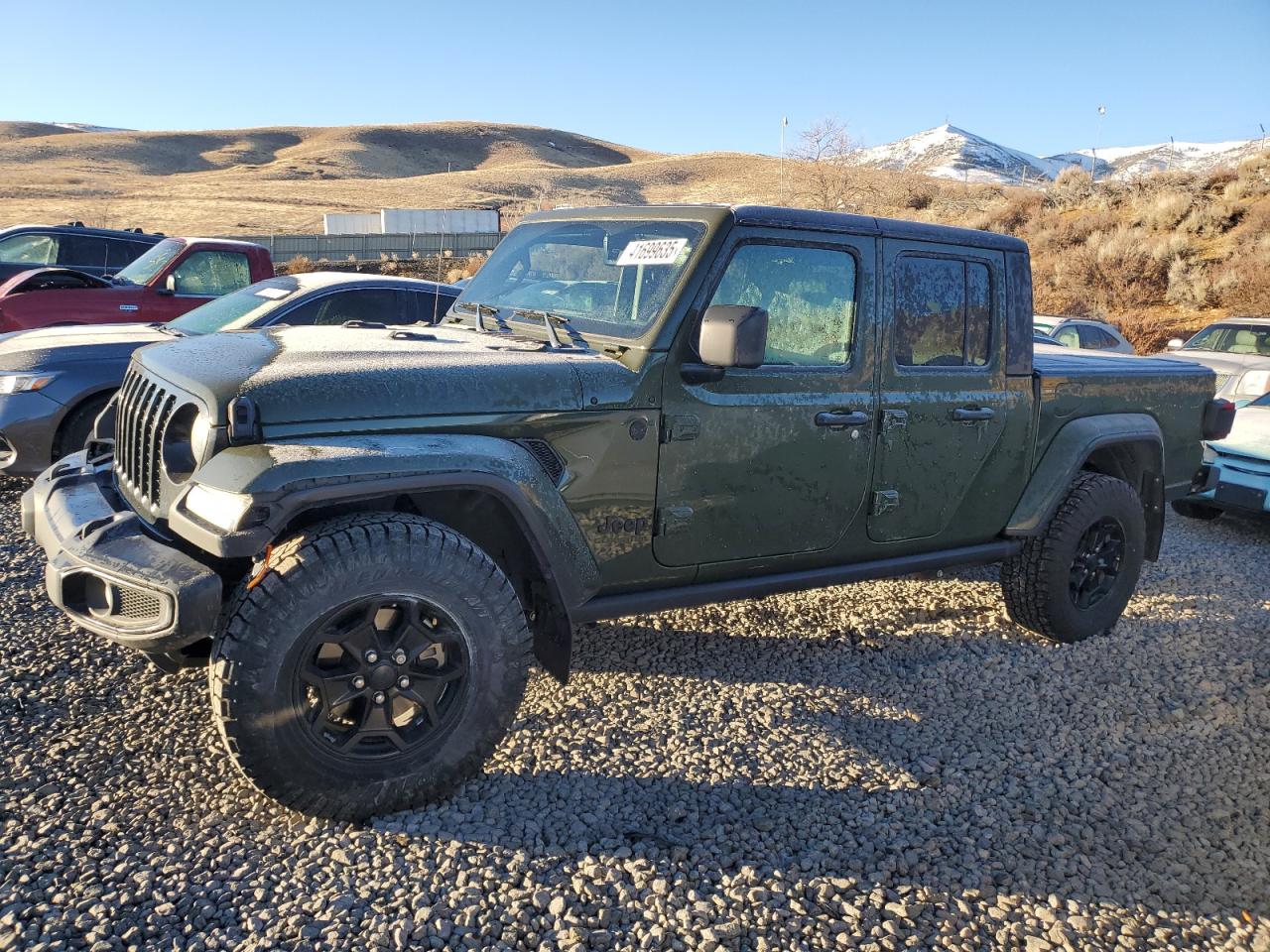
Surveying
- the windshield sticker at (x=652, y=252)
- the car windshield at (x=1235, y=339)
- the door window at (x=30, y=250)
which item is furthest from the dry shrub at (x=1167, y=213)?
the windshield sticker at (x=652, y=252)

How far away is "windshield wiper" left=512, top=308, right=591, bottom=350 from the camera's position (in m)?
3.33

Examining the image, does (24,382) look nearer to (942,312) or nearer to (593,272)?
(593,272)

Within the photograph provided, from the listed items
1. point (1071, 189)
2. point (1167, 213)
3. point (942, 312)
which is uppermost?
point (1071, 189)

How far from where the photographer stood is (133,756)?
301cm

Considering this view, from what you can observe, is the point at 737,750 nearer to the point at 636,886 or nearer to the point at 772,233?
the point at 636,886

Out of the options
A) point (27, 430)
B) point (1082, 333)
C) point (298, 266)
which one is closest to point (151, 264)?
point (27, 430)

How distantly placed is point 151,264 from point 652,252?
24.3ft

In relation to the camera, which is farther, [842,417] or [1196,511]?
[1196,511]

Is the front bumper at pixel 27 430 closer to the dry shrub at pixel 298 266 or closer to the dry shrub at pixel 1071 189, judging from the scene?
the dry shrub at pixel 298 266

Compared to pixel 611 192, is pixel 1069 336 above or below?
below

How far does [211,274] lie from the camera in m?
8.88

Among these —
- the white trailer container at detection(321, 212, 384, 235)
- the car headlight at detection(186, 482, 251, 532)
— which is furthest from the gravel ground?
the white trailer container at detection(321, 212, 384, 235)

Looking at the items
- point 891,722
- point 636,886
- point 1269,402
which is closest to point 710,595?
point 891,722

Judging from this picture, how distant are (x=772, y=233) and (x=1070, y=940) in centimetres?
243
